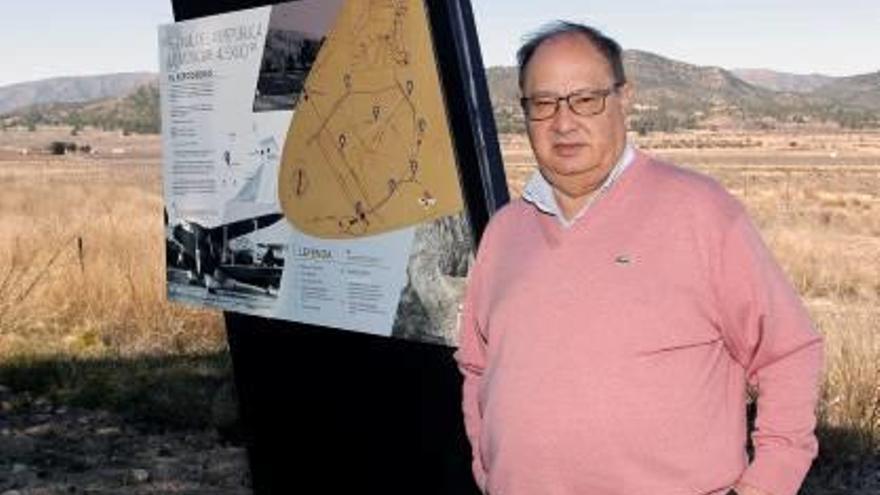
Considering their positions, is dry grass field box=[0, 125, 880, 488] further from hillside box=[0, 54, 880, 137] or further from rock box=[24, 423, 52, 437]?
hillside box=[0, 54, 880, 137]

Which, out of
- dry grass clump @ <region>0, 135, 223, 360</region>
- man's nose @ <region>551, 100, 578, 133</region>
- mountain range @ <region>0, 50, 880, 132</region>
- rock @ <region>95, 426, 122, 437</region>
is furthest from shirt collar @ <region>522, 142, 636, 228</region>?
mountain range @ <region>0, 50, 880, 132</region>

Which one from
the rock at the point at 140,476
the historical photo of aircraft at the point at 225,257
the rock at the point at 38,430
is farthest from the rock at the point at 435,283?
the rock at the point at 38,430

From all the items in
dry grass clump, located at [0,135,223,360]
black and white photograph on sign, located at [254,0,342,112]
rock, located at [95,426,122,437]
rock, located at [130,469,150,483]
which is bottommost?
rock, located at [130,469,150,483]

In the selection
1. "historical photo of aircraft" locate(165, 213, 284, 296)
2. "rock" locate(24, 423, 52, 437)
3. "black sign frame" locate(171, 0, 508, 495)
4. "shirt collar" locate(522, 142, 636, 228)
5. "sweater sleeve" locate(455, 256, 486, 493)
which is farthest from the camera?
"rock" locate(24, 423, 52, 437)

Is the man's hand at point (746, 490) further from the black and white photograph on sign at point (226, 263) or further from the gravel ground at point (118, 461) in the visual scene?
the gravel ground at point (118, 461)

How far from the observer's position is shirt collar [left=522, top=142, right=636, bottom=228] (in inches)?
90.1

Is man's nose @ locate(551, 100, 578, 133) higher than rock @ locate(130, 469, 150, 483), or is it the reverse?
man's nose @ locate(551, 100, 578, 133)

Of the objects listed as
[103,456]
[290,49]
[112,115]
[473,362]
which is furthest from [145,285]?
[112,115]

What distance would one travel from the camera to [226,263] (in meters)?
4.66

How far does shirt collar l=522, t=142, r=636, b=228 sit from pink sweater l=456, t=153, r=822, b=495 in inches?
1.1

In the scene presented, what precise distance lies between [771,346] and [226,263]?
286 centimetres

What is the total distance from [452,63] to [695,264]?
1456mm

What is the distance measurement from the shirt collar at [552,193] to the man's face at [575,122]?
15 mm

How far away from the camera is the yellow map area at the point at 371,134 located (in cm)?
354
